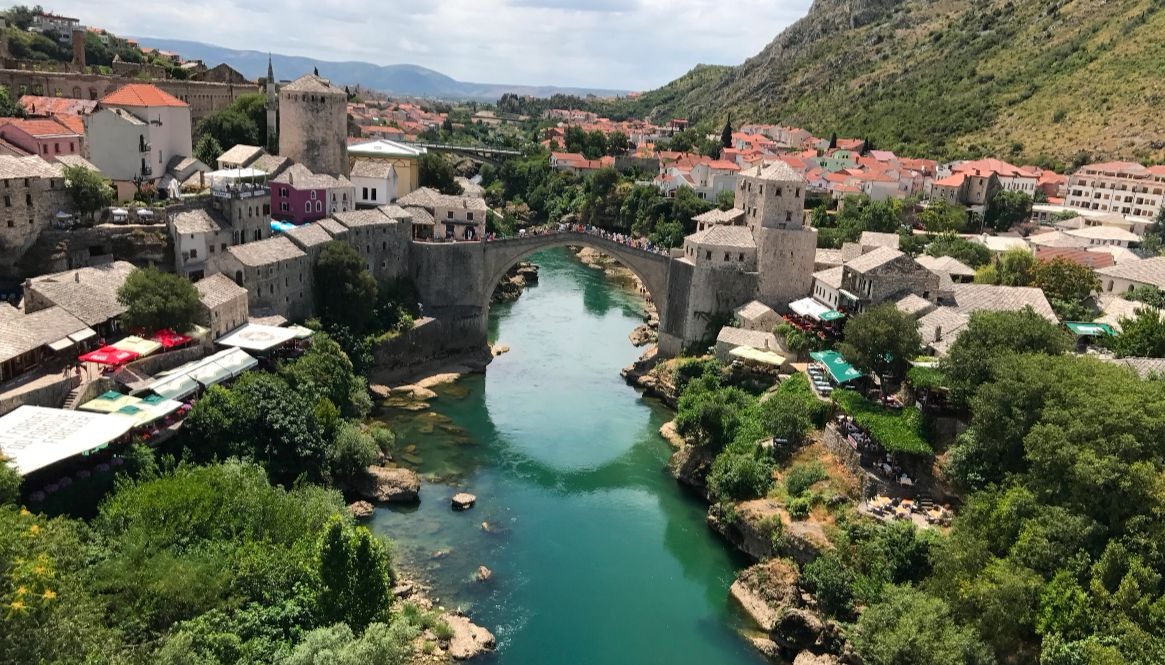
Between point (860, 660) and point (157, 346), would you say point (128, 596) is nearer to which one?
point (157, 346)

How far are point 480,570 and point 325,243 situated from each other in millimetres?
17451

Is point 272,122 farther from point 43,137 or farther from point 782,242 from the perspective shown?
point 782,242

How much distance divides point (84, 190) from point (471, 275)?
649 inches

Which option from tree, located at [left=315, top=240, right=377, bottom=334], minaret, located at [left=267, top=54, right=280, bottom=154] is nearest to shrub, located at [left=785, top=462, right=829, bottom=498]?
tree, located at [left=315, top=240, right=377, bottom=334]

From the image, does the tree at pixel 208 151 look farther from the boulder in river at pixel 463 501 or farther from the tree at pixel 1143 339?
the tree at pixel 1143 339

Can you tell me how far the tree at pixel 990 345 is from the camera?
2394cm


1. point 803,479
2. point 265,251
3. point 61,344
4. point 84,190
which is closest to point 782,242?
point 803,479

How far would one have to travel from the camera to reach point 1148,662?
51.0 ft

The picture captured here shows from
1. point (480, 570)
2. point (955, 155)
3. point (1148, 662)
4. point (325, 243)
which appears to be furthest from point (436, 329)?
point (955, 155)

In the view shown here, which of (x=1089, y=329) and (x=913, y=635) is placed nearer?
(x=913, y=635)

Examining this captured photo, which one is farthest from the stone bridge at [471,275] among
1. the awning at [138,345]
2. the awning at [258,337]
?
the awning at [138,345]

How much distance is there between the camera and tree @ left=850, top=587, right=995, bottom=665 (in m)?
17.6

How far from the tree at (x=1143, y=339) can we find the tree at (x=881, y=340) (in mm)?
5992

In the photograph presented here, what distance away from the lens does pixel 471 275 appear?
133 ft
